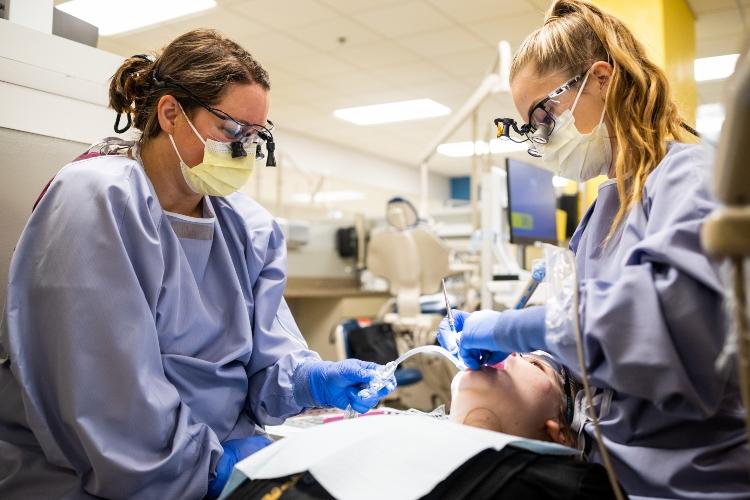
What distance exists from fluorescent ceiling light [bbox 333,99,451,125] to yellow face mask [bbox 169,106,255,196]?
5606mm

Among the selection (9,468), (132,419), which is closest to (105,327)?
(132,419)

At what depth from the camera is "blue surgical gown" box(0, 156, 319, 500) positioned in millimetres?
1110

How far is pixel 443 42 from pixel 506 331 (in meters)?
4.67

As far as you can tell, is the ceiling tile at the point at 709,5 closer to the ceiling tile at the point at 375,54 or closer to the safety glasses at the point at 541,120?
the ceiling tile at the point at 375,54

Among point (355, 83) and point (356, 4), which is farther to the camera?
point (355, 83)

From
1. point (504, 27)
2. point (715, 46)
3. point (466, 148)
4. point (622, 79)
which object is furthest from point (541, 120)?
point (466, 148)

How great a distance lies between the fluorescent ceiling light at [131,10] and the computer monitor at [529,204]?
9.03 feet

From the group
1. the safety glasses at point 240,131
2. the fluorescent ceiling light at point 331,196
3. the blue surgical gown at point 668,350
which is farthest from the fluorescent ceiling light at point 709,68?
the fluorescent ceiling light at point 331,196

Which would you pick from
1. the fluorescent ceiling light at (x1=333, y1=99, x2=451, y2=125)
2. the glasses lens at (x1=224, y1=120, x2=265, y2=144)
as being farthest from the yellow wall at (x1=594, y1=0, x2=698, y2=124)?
the glasses lens at (x1=224, y1=120, x2=265, y2=144)

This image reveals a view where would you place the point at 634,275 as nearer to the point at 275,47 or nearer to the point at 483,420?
the point at 483,420

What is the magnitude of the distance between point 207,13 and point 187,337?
401cm

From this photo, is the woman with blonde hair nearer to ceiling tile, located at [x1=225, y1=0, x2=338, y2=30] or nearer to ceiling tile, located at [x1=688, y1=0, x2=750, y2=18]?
ceiling tile, located at [x1=225, y1=0, x2=338, y2=30]

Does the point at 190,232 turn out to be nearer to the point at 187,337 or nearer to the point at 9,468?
the point at 187,337

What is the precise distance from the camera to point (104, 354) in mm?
1122
